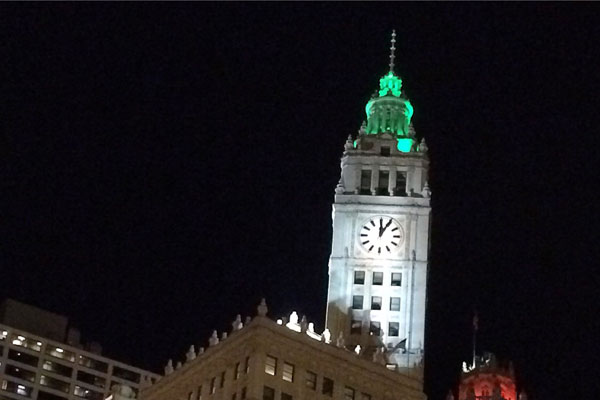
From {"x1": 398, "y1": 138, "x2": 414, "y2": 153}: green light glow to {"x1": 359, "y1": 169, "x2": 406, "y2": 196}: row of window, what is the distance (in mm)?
3401

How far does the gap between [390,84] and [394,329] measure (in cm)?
3004

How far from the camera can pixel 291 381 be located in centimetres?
10356

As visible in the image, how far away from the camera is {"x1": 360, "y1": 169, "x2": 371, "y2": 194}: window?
145288 millimetres

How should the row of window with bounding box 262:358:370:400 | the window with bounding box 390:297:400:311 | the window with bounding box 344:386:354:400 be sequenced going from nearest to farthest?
the row of window with bounding box 262:358:370:400 < the window with bounding box 344:386:354:400 < the window with bounding box 390:297:400:311

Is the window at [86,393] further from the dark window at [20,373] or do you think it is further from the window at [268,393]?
the window at [268,393]

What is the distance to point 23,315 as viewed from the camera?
7510 inches

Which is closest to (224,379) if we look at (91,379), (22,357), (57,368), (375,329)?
(375,329)

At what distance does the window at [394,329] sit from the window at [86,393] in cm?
6285

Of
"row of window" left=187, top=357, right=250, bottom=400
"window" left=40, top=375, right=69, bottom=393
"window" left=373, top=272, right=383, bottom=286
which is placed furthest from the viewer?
"window" left=40, top=375, right=69, bottom=393

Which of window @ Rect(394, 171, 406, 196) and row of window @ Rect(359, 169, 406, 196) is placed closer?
window @ Rect(394, 171, 406, 196)

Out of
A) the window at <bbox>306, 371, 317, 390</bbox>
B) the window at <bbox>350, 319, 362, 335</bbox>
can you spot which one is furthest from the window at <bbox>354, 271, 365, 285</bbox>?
the window at <bbox>306, 371, 317, 390</bbox>

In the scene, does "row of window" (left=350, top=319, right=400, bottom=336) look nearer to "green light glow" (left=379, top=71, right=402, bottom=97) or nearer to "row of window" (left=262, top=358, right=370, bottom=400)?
"green light glow" (left=379, top=71, right=402, bottom=97)

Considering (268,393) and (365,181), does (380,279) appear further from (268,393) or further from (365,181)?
(268,393)

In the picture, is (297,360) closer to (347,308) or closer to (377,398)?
(377,398)
